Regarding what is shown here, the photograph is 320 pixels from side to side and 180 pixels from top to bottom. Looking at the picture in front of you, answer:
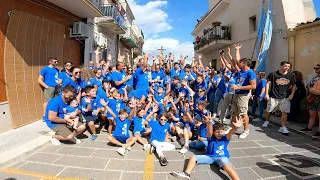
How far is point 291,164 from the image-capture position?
360 centimetres

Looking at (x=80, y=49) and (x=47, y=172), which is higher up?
(x=80, y=49)

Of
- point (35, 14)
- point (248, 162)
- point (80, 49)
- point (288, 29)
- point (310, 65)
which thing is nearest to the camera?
point (248, 162)

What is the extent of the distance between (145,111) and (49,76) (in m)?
2.88

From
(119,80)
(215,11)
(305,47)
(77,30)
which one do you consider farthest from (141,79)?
(215,11)

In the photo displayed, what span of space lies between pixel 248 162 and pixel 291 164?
711 millimetres

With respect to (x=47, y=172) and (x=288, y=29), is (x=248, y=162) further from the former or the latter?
(x=288, y=29)

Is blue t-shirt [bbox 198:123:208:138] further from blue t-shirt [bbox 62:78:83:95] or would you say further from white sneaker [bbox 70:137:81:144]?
blue t-shirt [bbox 62:78:83:95]

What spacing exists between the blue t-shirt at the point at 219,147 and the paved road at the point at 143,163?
24 cm

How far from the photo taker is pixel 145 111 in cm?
523

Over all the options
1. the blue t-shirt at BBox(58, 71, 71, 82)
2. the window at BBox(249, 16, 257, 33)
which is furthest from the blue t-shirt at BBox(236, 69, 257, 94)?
the window at BBox(249, 16, 257, 33)

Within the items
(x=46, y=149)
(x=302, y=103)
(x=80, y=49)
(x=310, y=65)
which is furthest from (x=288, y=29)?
(x=46, y=149)

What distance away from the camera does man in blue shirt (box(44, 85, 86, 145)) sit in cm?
414

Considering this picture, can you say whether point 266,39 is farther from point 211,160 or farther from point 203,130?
point 211,160

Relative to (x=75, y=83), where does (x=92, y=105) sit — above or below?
below
